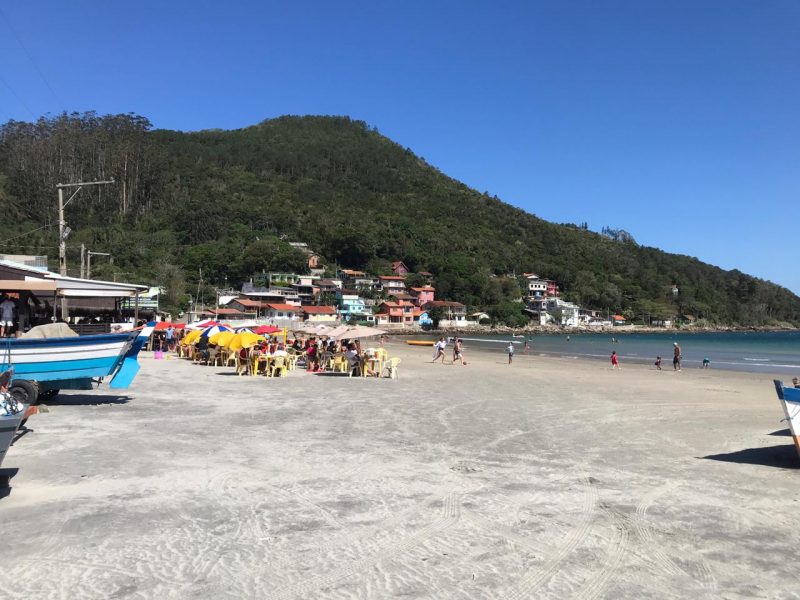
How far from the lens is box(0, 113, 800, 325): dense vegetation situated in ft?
282

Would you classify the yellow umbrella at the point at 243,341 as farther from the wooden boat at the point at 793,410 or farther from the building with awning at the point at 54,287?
the wooden boat at the point at 793,410

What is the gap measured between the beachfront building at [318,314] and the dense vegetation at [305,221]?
560 inches

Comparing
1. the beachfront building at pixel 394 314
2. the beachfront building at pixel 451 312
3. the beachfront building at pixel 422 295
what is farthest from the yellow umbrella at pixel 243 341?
the beachfront building at pixel 422 295

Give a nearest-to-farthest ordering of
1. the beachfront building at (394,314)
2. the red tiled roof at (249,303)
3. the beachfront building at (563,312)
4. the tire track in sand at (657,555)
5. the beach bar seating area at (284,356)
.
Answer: the tire track in sand at (657,555) → the beach bar seating area at (284,356) → the red tiled roof at (249,303) → the beachfront building at (394,314) → the beachfront building at (563,312)

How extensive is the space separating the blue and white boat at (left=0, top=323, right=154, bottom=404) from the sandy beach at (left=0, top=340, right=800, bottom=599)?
0.60 metres

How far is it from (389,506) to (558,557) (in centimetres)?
186

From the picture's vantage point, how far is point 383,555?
4.62 m

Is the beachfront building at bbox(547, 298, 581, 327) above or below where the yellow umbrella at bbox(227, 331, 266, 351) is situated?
above

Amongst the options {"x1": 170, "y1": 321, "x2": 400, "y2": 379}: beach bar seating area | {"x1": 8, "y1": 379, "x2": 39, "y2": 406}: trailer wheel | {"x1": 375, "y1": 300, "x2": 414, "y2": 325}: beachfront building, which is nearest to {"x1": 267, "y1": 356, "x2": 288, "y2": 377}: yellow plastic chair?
{"x1": 170, "y1": 321, "x2": 400, "y2": 379}: beach bar seating area

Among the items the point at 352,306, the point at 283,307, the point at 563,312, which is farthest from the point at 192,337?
the point at 563,312

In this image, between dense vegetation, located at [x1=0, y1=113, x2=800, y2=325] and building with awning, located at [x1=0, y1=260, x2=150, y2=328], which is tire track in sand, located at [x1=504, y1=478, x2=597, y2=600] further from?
dense vegetation, located at [x1=0, y1=113, x2=800, y2=325]

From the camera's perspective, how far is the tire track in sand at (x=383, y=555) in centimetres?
397

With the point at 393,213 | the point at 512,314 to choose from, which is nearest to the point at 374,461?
the point at 512,314

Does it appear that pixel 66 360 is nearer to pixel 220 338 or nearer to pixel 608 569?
pixel 220 338
